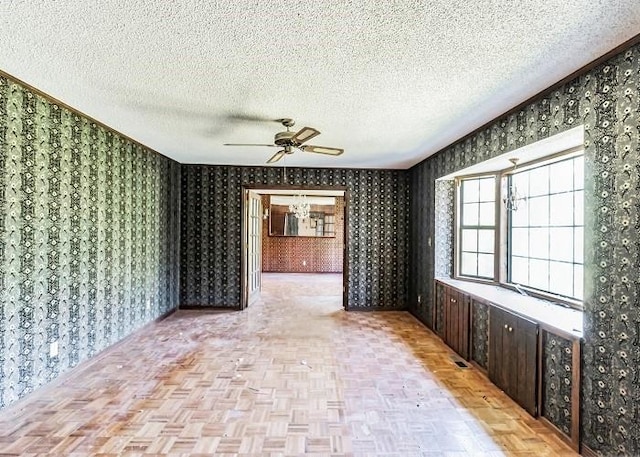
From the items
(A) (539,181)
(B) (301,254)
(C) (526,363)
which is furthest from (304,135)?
(B) (301,254)

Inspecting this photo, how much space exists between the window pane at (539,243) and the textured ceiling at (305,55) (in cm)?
129

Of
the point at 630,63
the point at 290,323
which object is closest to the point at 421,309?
the point at 290,323

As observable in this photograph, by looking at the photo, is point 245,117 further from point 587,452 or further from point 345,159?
point 587,452

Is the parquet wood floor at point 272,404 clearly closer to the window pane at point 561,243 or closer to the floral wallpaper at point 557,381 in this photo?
the floral wallpaper at point 557,381

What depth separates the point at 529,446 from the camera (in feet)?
7.39

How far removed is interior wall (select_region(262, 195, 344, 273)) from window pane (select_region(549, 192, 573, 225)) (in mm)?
7841

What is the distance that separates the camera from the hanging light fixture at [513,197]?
372 cm

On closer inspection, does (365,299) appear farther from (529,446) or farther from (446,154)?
(529,446)

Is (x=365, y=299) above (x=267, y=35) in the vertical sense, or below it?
below

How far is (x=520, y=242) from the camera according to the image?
151 inches

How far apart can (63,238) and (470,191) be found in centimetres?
462

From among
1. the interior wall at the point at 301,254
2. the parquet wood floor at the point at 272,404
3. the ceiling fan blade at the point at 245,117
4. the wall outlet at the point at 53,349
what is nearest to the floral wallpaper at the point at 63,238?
the wall outlet at the point at 53,349

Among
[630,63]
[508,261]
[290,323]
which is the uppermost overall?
[630,63]

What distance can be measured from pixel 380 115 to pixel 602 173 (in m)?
1.76
